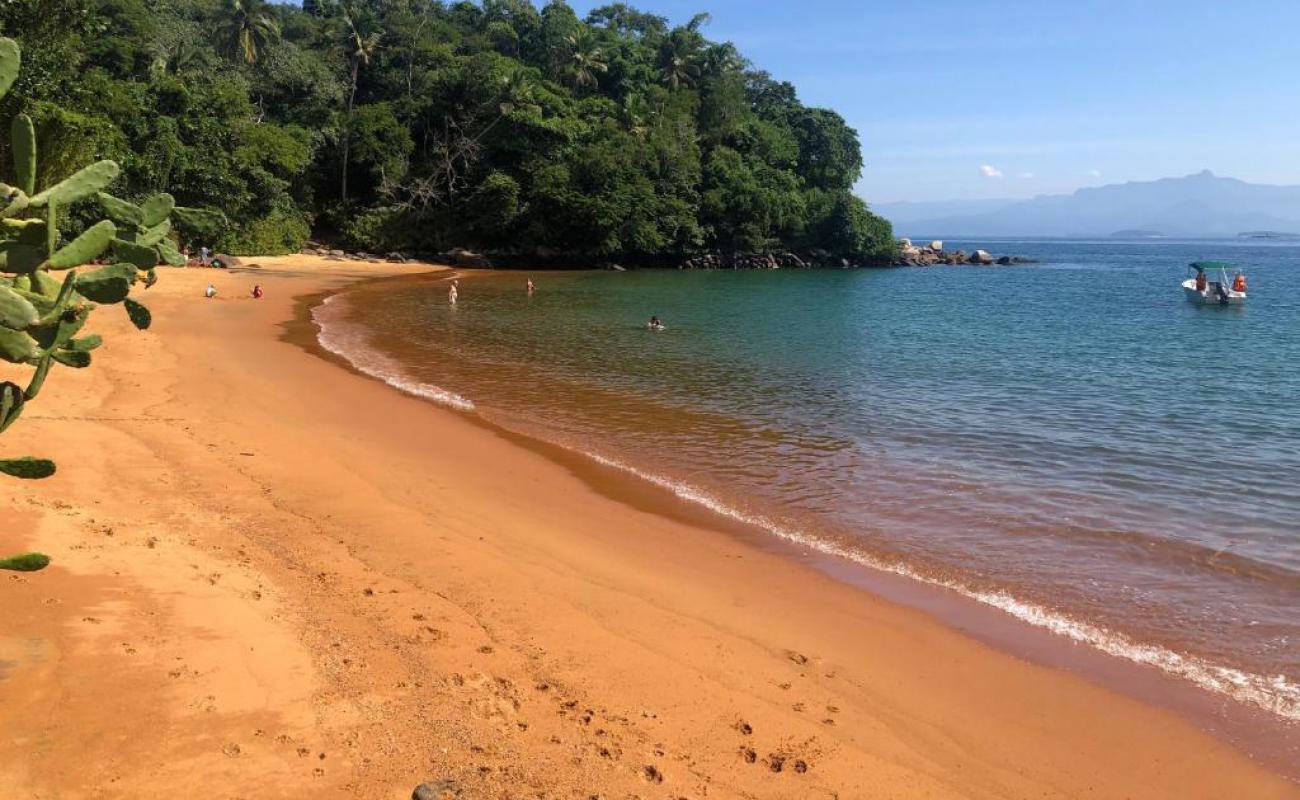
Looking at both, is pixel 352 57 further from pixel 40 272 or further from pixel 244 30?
pixel 40 272

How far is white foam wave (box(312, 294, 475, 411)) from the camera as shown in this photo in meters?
17.3

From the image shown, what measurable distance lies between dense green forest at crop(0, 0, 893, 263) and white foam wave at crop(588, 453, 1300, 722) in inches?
1593

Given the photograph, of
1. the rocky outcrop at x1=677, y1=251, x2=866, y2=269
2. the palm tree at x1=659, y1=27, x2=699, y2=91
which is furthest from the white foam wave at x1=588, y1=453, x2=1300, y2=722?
the palm tree at x1=659, y1=27, x2=699, y2=91

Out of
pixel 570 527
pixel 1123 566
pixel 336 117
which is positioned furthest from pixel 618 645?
pixel 336 117

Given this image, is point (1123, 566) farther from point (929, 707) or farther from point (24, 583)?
point (24, 583)

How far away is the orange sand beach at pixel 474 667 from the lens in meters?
4.75

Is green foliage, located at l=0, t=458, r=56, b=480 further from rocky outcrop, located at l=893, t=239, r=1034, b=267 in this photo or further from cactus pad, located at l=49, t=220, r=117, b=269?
rocky outcrop, located at l=893, t=239, r=1034, b=267

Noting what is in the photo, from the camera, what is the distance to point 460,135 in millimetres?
64938

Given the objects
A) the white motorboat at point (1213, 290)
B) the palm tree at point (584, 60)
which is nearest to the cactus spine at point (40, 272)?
the white motorboat at point (1213, 290)

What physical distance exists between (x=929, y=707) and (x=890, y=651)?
87 centimetres

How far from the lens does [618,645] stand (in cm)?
648

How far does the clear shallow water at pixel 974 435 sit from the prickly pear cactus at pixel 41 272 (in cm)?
712

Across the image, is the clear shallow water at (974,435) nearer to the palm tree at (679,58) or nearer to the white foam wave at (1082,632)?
the white foam wave at (1082,632)

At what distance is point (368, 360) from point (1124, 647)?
726 inches
